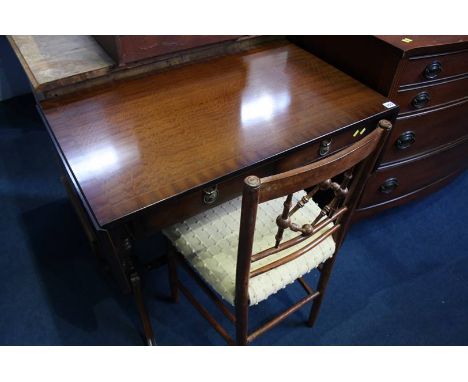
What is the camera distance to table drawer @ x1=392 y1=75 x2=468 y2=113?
3.91 ft

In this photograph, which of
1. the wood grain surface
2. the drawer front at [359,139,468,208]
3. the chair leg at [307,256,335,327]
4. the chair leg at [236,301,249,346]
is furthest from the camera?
the drawer front at [359,139,468,208]

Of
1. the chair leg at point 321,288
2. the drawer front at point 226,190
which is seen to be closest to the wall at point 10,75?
the drawer front at point 226,190

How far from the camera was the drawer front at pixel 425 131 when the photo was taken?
132 centimetres

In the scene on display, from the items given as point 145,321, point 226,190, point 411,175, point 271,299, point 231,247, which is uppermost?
point 226,190

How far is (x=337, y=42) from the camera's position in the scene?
1.23m

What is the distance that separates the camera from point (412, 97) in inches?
47.6

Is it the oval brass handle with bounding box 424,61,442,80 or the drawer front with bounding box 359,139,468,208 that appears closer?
the oval brass handle with bounding box 424,61,442,80

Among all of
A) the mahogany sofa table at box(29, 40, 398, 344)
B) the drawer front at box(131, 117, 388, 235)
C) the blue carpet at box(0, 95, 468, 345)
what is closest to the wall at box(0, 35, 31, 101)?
the blue carpet at box(0, 95, 468, 345)

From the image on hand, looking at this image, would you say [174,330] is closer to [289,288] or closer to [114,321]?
[114,321]

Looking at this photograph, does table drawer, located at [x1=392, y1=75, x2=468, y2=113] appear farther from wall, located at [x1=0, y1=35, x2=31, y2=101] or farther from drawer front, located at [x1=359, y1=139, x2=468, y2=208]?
wall, located at [x1=0, y1=35, x2=31, y2=101]

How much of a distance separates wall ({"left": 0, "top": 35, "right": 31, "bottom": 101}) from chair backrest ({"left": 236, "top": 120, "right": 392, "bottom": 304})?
2.19 metres

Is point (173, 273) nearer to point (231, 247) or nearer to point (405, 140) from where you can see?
point (231, 247)

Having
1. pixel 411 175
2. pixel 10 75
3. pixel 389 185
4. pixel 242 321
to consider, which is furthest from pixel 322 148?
pixel 10 75

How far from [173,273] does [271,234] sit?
0.45m
